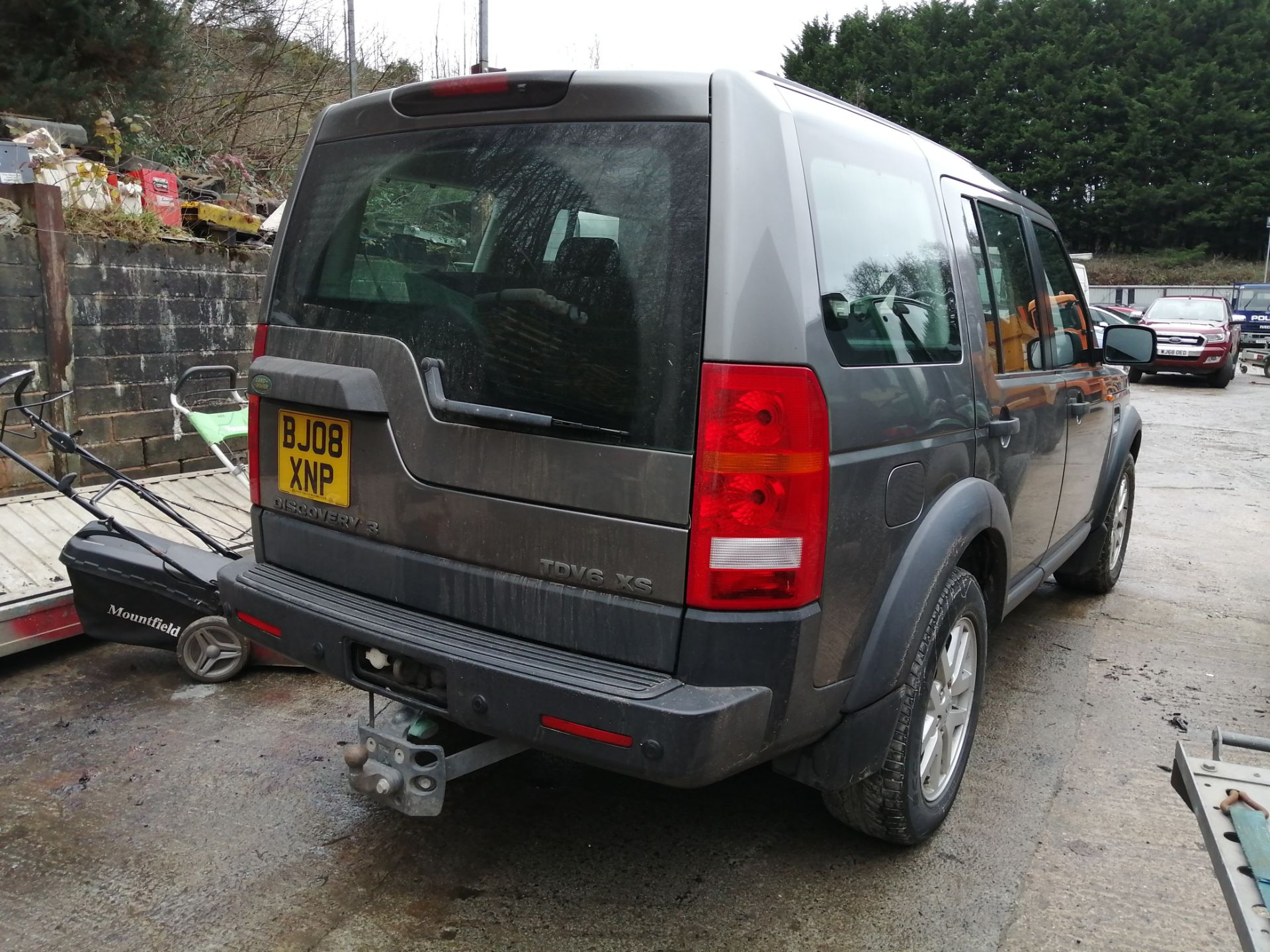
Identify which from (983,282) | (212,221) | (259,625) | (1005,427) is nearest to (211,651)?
(259,625)

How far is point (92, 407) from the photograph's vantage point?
19.6 feet

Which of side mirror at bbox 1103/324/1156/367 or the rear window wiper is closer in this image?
the rear window wiper

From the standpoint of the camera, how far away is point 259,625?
276cm

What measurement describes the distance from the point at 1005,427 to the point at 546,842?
1.92 m

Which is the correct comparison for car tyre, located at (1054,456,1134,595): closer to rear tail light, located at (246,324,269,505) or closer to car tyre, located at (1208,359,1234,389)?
rear tail light, located at (246,324,269,505)

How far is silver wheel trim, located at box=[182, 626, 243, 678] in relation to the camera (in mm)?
3982

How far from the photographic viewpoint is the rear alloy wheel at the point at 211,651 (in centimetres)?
396

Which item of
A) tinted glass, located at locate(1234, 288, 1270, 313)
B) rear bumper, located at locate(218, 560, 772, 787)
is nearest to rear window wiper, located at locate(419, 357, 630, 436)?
rear bumper, located at locate(218, 560, 772, 787)

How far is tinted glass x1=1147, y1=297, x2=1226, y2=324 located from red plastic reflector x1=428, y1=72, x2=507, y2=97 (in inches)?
776

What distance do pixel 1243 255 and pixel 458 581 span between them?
172ft

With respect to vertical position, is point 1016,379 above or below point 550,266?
below

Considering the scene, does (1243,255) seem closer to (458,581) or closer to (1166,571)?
(1166,571)

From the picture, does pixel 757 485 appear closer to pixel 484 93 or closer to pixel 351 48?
pixel 484 93

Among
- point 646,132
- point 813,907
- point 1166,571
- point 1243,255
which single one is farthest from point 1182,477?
point 1243,255
